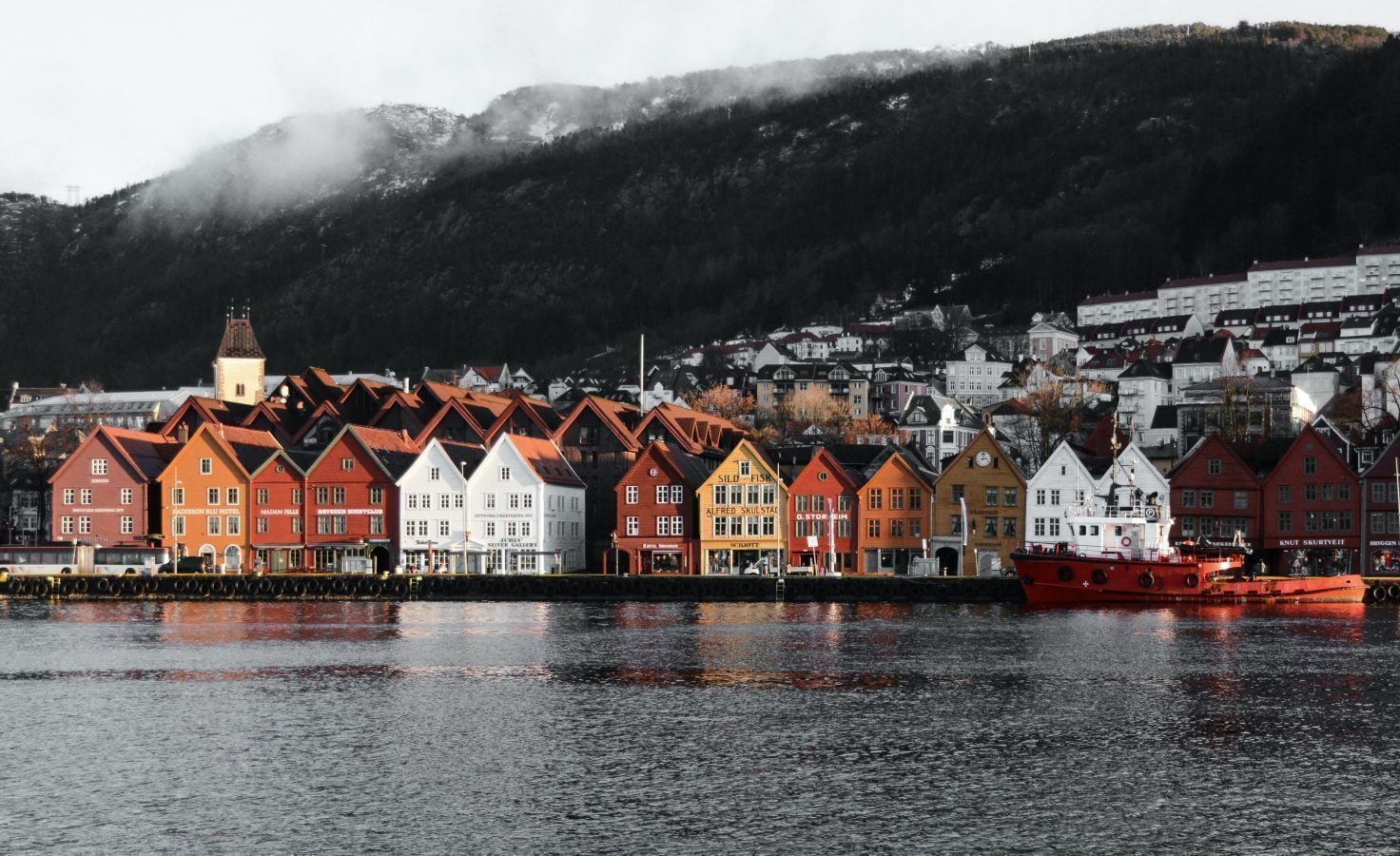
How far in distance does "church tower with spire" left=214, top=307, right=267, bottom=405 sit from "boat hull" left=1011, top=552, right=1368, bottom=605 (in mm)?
100897

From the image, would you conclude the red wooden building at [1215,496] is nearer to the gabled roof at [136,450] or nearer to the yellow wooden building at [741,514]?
the yellow wooden building at [741,514]

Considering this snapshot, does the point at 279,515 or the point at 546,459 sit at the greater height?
the point at 546,459

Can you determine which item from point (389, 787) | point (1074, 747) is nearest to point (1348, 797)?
point (1074, 747)

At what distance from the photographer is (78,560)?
117562 mm

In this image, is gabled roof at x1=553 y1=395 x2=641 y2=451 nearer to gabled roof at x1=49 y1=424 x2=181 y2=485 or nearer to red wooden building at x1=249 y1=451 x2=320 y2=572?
red wooden building at x1=249 y1=451 x2=320 y2=572

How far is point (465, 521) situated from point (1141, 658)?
2425 inches

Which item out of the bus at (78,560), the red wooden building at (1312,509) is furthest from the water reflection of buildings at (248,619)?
the red wooden building at (1312,509)

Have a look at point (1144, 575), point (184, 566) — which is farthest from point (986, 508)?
point (184, 566)

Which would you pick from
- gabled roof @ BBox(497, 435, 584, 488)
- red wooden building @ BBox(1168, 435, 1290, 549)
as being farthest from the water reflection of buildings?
red wooden building @ BBox(1168, 435, 1290, 549)

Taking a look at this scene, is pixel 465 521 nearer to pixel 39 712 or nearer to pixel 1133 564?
pixel 1133 564

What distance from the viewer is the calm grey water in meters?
35.6

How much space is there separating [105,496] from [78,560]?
6.48 metres

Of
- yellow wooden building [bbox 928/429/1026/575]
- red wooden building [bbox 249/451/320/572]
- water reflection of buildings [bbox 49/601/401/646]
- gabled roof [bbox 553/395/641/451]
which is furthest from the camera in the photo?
gabled roof [bbox 553/395/641/451]

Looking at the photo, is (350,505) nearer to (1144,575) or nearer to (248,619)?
(248,619)
